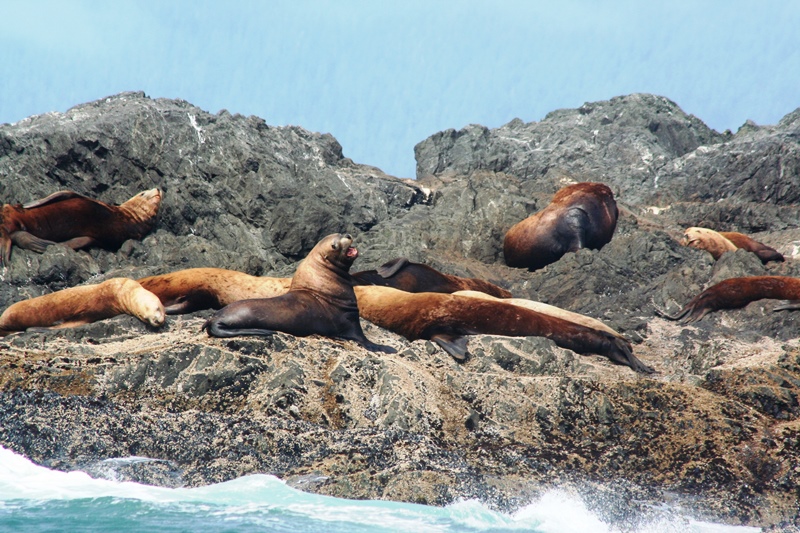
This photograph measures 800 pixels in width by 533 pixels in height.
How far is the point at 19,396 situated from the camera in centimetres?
646

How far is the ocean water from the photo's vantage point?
16.1ft

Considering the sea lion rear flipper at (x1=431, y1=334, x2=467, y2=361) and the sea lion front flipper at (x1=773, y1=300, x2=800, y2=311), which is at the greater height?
the sea lion front flipper at (x1=773, y1=300, x2=800, y2=311)

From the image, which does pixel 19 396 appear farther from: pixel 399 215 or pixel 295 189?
pixel 399 215

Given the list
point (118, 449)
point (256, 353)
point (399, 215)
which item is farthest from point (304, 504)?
point (399, 215)

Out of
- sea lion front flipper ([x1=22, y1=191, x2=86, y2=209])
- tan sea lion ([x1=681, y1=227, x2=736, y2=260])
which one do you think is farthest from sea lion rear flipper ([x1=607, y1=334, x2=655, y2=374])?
sea lion front flipper ([x1=22, y1=191, x2=86, y2=209])

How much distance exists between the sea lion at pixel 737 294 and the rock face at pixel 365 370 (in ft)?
0.78

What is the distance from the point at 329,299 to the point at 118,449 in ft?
10.3

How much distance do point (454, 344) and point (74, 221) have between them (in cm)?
712

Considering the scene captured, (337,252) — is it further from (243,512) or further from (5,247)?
(5,247)

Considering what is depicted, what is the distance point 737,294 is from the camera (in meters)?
10.7

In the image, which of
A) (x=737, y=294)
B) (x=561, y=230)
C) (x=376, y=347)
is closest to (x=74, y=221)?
(x=376, y=347)

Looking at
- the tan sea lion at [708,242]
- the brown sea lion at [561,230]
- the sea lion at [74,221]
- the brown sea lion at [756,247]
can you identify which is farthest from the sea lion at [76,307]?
the brown sea lion at [756,247]

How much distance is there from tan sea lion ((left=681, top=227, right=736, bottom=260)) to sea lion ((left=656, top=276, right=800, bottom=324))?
13.6ft

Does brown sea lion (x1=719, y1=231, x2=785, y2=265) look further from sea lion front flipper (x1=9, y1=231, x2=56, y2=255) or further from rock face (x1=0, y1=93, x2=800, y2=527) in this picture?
sea lion front flipper (x1=9, y1=231, x2=56, y2=255)
